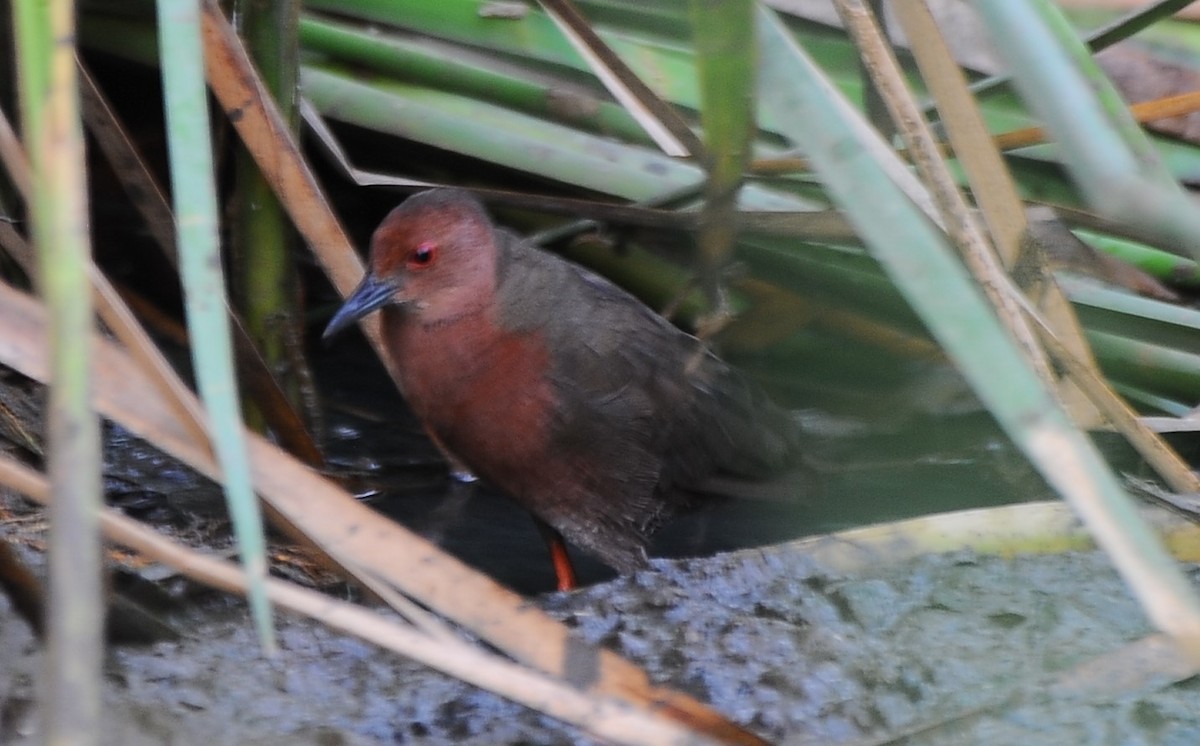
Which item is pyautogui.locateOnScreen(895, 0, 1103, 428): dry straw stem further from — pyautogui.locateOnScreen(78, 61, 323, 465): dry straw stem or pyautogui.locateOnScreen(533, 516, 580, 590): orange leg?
pyautogui.locateOnScreen(78, 61, 323, 465): dry straw stem

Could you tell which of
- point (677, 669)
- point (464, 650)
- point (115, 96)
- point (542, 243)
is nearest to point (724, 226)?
point (464, 650)

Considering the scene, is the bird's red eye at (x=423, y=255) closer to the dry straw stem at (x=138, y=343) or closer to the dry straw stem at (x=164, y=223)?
the dry straw stem at (x=164, y=223)

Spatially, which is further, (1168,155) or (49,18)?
(1168,155)

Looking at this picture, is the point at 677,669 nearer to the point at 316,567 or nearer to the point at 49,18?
the point at 316,567

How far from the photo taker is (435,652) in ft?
4.63

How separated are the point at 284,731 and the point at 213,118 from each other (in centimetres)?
141

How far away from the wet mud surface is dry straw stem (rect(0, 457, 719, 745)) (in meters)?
0.48

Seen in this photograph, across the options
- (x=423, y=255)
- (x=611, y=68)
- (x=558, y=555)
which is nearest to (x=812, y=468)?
(x=558, y=555)

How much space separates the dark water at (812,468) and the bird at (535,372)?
200 millimetres

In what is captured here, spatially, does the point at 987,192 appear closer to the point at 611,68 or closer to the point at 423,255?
the point at 611,68

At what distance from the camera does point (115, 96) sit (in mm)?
3873

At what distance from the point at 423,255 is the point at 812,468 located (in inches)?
43.0

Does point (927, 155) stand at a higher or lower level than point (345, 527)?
higher

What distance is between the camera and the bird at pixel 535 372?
2.75 meters
